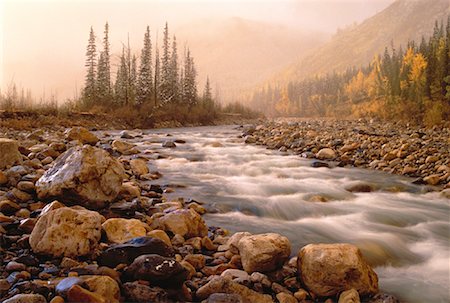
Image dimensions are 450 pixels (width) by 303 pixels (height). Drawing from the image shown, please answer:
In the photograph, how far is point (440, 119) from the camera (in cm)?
2078

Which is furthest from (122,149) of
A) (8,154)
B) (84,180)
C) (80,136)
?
(84,180)

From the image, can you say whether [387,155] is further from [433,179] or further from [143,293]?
[143,293]

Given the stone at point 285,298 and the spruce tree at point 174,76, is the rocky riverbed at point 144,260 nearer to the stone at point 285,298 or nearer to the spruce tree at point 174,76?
the stone at point 285,298

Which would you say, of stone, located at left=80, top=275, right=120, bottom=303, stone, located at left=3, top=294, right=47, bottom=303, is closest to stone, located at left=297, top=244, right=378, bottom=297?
stone, located at left=80, top=275, right=120, bottom=303

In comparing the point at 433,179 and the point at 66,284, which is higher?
the point at 66,284

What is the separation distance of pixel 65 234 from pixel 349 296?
8.72ft

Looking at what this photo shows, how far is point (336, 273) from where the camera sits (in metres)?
2.96

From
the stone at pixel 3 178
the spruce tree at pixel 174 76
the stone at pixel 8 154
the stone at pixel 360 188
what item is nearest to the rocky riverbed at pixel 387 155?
the stone at pixel 360 188

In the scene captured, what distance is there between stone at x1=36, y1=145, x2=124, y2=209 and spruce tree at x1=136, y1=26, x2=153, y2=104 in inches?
1142

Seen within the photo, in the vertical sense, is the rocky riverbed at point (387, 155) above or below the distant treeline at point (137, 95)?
below

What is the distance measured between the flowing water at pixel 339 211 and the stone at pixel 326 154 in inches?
63.8

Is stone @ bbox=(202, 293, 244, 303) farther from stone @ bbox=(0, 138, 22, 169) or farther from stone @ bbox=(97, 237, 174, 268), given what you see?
stone @ bbox=(0, 138, 22, 169)

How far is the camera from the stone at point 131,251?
9.80ft

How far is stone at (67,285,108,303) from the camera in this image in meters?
2.30
